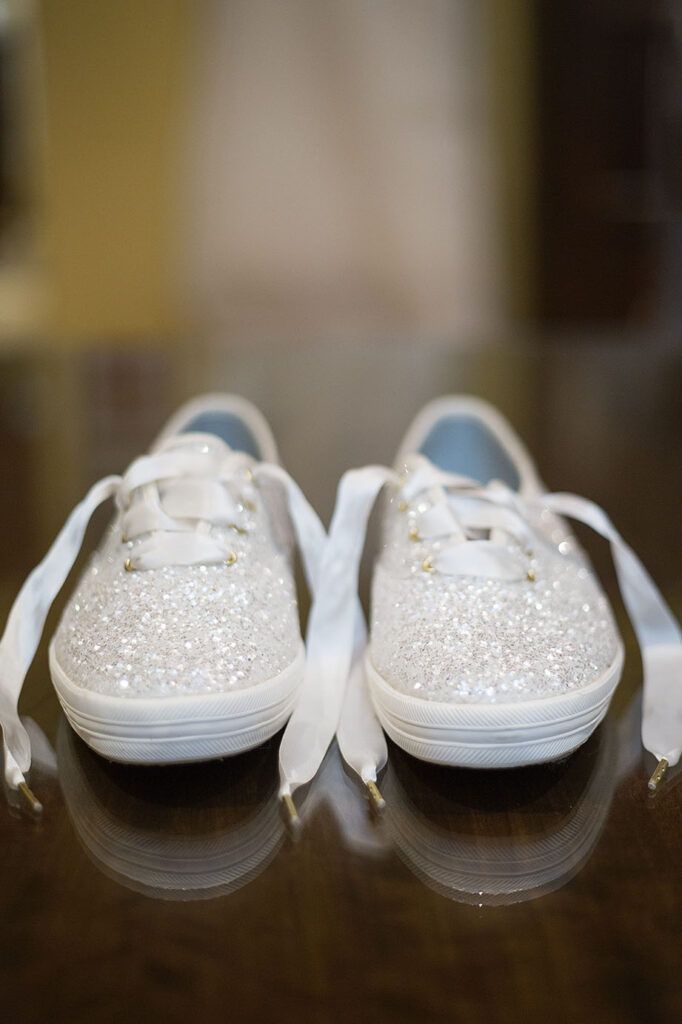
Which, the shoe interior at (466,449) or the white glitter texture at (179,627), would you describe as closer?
the white glitter texture at (179,627)

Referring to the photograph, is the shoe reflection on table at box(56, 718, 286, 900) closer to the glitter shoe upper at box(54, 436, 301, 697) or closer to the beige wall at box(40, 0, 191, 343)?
the glitter shoe upper at box(54, 436, 301, 697)

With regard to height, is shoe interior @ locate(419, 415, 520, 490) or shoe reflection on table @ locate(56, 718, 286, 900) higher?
shoe interior @ locate(419, 415, 520, 490)

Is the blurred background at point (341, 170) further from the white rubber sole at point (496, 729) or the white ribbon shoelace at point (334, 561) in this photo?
the white rubber sole at point (496, 729)

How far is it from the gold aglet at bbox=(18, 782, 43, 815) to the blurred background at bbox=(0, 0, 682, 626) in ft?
5.20

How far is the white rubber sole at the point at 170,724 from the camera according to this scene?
0.42 m

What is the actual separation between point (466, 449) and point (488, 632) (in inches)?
13.5

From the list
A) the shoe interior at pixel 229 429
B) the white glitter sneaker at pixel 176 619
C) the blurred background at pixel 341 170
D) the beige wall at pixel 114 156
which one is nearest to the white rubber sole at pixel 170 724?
the white glitter sneaker at pixel 176 619

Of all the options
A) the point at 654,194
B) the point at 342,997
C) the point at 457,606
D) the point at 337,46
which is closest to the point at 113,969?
the point at 342,997

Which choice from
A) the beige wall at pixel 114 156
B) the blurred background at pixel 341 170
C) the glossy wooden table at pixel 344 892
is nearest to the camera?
the glossy wooden table at pixel 344 892

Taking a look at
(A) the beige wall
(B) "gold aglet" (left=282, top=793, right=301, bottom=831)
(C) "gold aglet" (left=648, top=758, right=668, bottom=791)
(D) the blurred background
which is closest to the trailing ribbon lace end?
(B) "gold aglet" (left=282, top=793, right=301, bottom=831)

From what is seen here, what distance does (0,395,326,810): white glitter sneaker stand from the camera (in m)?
0.43

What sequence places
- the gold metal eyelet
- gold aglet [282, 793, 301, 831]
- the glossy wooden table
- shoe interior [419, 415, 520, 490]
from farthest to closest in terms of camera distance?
shoe interior [419, 415, 520, 490] → the gold metal eyelet → gold aglet [282, 793, 301, 831] → the glossy wooden table

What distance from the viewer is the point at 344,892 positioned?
36 cm

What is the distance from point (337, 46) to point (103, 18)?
26.3 inches
